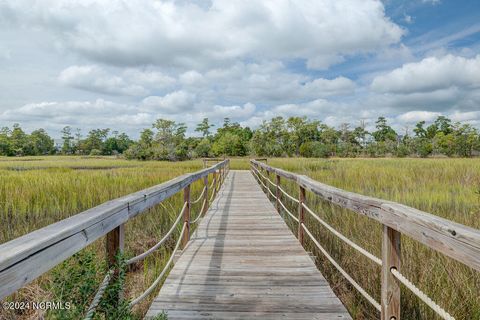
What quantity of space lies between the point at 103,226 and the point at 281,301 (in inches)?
65.3

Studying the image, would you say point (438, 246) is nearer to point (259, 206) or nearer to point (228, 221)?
point (228, 221)

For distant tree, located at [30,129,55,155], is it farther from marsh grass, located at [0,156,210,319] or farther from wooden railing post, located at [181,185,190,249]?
wooden railing post, located at [181,185,190,249]

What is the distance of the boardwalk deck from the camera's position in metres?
2.29

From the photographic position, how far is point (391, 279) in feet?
5.47

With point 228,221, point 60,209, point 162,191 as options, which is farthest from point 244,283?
point 60,209

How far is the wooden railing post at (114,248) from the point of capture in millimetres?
1612

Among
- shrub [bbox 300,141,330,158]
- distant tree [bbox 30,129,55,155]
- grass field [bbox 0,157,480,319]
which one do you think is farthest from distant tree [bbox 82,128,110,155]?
grass field [bbox 0,157,480,319]

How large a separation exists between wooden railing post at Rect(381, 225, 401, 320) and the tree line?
44715 millimetres

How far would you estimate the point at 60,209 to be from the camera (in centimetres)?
629

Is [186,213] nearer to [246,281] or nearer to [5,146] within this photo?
[246,281]

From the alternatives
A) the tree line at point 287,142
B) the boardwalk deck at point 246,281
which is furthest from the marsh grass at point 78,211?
the tree line at point 287,142

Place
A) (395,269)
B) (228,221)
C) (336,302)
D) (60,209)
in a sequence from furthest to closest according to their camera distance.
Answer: (60,209)
(228,221)
(336,302)
(395,269)

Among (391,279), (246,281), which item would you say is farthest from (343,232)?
(391,279)

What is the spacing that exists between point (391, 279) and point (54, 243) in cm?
169
